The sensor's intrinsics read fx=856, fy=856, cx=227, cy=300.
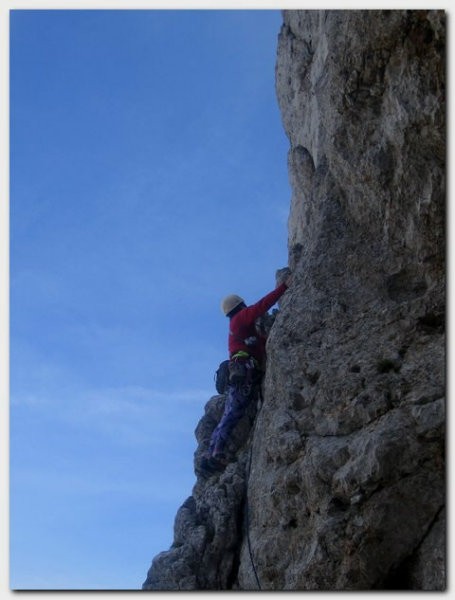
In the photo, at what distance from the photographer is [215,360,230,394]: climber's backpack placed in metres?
17.6

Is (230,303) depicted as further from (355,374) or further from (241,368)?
(355,374)

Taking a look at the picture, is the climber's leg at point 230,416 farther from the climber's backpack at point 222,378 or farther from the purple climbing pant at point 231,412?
the climber's backpack at point 222,378

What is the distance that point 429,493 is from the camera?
457 inches

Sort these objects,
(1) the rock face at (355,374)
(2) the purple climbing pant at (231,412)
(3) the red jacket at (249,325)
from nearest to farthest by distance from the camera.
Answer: (1) the rock face at (355,374), (2) the purple climbing pant at (231,412), (3) the red jacket at (249,325)

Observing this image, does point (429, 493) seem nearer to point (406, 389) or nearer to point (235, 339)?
point (406, 389)

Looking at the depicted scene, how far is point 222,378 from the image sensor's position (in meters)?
17.7

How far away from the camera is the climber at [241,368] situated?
16172 mm

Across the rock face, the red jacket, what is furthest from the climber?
the rock face

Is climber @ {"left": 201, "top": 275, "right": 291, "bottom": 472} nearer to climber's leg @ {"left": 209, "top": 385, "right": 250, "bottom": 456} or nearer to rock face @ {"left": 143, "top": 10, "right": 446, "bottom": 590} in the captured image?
climber's leg @ {"left": 209, "top": 385, "right": 250, "bottom": 456}

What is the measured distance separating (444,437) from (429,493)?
788 mm

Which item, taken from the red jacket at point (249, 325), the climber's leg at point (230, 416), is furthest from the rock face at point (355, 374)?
the red jacket at point (249, 325)

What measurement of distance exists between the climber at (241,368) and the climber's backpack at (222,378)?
0.67 meters

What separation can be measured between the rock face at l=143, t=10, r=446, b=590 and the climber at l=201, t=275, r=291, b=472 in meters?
0.33
